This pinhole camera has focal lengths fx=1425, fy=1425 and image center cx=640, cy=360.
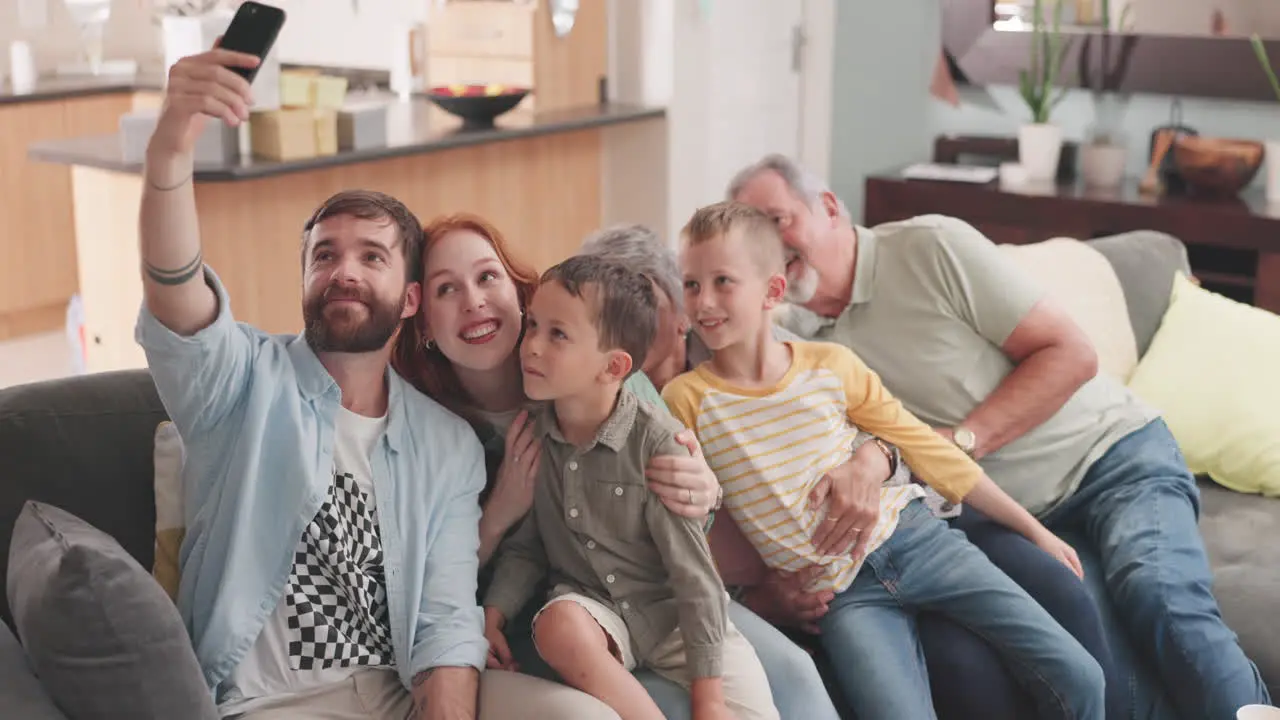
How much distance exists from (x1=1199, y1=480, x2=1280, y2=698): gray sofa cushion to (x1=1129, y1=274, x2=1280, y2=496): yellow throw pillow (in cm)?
7

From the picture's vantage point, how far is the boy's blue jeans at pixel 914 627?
6.85ft

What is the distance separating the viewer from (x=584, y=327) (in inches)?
74.9

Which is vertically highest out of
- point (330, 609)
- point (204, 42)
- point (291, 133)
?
point (204, 42)

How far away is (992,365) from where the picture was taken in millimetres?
2584

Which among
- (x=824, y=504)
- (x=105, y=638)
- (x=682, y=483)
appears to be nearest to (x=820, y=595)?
(x=824, y=504)

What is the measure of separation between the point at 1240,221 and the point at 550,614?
10.5ft

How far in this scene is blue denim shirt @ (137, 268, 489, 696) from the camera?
1.79m

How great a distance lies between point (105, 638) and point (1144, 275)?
7.80ft

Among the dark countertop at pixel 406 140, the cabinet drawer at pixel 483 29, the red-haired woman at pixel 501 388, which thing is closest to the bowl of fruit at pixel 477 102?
the dark countertop at pixel 406 140

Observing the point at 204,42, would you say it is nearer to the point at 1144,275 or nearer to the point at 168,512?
the point at 168,512

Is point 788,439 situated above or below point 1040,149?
below

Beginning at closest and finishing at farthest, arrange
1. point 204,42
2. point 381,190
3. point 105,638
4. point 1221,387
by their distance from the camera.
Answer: point 105,638, point 1221,387, point 204,42, point 381,190

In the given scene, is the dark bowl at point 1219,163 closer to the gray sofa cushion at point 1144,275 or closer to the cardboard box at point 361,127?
the gray sofa cushion at point 1144,275

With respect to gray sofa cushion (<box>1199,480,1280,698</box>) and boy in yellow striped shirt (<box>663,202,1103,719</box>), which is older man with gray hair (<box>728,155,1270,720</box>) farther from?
boy in yellow striped shirt (<box>663,202,1103,719</box>)
